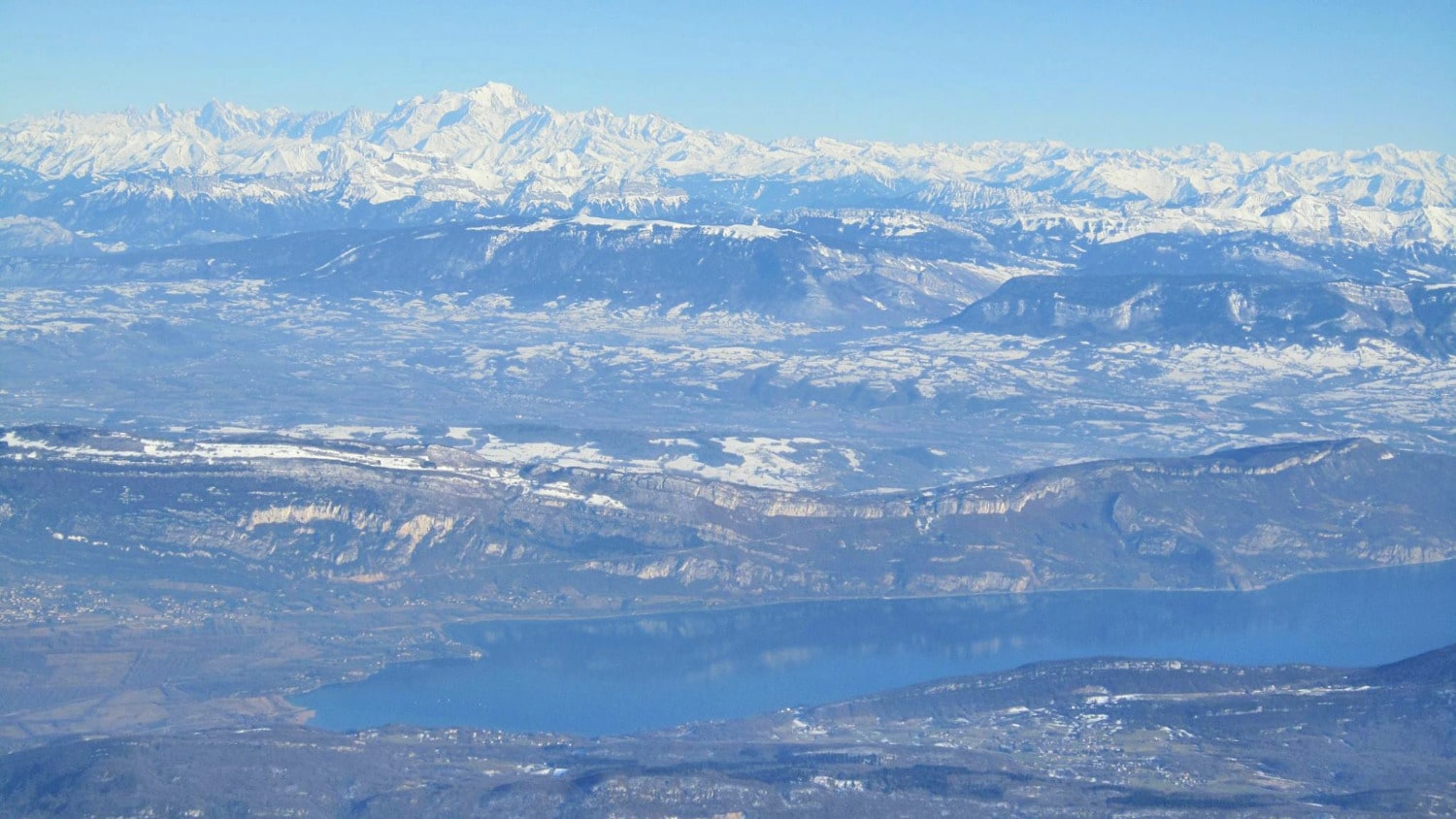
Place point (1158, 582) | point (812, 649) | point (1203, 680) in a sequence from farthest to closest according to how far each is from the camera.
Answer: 1. point (1158, 582)
2. point (812, 649)
3. point (1203, 680)

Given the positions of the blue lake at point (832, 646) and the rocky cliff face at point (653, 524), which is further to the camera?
the rocky cliff face at point (653, 524)

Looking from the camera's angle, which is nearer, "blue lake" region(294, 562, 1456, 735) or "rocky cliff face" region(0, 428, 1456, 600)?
"blue lake" region(294, 562, 1456, 735)

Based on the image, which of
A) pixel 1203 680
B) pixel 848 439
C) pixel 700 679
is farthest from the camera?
pixel 848 439

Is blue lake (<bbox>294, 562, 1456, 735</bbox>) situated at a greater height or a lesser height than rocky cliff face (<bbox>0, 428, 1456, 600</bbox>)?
lesser

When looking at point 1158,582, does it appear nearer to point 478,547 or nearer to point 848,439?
point 478,547

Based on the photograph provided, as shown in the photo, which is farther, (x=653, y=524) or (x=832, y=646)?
(x=653, y=524)

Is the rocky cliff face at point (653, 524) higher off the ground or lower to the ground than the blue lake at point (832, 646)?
higher

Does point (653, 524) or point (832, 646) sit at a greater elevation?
point (653, 524)

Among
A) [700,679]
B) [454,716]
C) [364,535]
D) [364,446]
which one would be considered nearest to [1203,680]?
[700,679]
